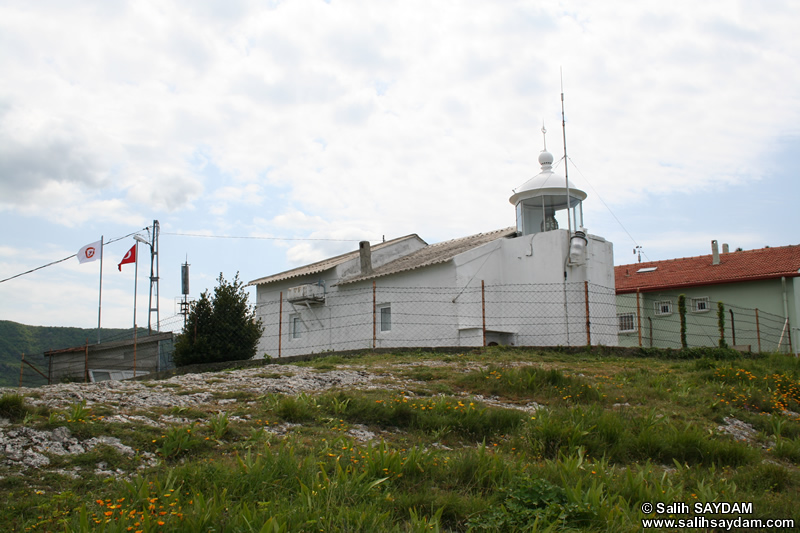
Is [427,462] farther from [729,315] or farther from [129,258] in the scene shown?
[129,258]

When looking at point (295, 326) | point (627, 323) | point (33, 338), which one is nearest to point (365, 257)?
point (295, 326)

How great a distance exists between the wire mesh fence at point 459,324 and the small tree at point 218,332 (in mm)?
211

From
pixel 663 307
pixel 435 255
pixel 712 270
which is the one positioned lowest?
pixel 663 307

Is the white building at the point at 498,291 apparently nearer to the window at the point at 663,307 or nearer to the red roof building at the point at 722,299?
the red roof building at the point at 722,299

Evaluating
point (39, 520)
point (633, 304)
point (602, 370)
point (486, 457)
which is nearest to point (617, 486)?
point (486, 457)

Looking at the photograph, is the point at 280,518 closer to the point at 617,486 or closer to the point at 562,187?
the point at 617,486

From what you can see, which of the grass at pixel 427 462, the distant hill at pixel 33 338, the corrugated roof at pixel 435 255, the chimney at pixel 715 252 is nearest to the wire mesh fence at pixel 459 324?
the corrugated roof at pixel 435 255

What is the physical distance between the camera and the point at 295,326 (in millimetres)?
23078


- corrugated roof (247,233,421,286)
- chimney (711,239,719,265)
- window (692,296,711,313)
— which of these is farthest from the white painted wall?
chimney (711,239,719,265)

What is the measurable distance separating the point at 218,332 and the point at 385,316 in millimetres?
5167

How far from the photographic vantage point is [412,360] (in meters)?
12.4

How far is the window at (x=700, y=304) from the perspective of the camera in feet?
79.5

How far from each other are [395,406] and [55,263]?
69.6 ft

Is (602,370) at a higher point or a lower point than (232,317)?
lower
